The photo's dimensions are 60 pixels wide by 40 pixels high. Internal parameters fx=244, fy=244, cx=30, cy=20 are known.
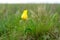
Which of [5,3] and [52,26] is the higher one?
[5,3]

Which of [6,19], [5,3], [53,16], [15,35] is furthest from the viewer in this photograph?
[5,3]

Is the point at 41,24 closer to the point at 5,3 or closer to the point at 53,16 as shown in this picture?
the point at 53,16

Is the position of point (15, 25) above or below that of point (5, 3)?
below

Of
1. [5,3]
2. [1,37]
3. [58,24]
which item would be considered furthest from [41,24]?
[5,3]

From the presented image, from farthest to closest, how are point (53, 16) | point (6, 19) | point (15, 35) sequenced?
point (6, 19) < point (53, 16) < point (15, 35)

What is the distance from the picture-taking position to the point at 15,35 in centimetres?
282

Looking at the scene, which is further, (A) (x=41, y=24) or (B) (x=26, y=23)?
(B) (x=26, y=23)

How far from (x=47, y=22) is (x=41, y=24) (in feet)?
0.32

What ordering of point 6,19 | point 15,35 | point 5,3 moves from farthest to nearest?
point 5,3
point 6,19
point 15,35

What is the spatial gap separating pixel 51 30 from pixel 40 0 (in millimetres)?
682

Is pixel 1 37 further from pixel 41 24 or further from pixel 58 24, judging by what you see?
pixel 58 24

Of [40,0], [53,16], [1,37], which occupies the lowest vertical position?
[1,37]

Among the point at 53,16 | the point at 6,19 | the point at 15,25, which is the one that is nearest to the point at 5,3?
the point at 6,19

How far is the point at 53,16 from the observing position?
3.01 metres
